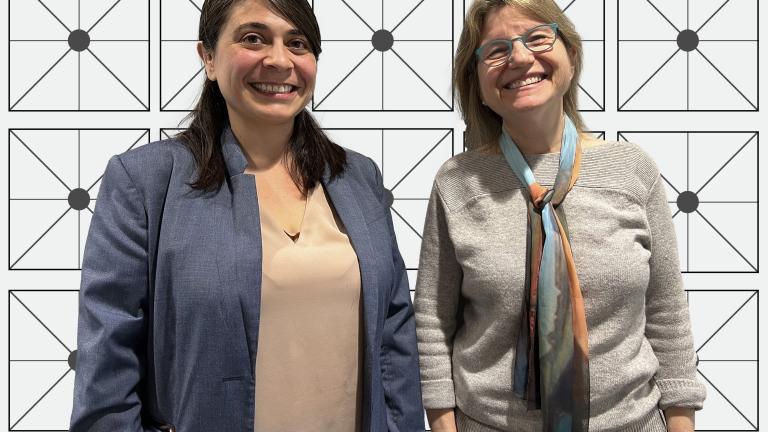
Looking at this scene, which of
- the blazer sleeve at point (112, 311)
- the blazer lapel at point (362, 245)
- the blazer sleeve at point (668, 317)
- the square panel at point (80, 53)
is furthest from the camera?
the square panel at point (80, 53)

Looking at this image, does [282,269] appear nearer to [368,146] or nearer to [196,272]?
[196,272]

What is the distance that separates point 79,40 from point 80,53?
0.10 feet

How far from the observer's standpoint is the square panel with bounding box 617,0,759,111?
5.90 ft

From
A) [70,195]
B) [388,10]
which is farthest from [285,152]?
[70,195]

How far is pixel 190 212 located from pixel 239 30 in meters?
0.28

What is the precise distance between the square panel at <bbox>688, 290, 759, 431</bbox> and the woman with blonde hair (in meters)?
0.67

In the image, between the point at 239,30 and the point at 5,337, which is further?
the point at 5,337

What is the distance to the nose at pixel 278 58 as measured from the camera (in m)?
1.07

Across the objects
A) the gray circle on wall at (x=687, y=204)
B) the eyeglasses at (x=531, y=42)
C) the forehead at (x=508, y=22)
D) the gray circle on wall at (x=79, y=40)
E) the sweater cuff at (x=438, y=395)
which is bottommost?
the sweater cuff at (x=438, y=395)

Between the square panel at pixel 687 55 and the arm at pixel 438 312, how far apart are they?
2.62 feet

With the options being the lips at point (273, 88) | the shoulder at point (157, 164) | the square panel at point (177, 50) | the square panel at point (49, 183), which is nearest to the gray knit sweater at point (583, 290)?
the lips at point (273, 88)

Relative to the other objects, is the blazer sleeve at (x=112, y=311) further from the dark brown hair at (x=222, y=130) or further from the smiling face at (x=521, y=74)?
the smiling face at (x=521, y=74)

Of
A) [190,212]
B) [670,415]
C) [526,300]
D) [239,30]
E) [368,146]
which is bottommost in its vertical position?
[670,415]

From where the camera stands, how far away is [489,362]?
1.20 metres
